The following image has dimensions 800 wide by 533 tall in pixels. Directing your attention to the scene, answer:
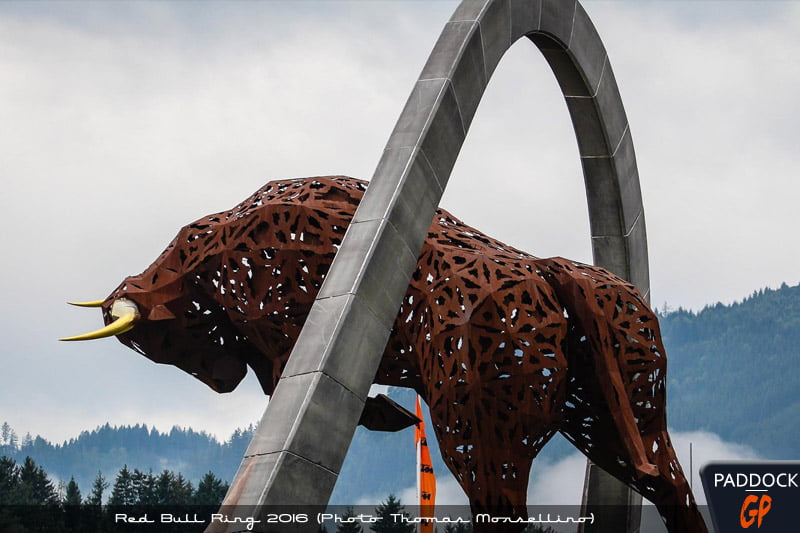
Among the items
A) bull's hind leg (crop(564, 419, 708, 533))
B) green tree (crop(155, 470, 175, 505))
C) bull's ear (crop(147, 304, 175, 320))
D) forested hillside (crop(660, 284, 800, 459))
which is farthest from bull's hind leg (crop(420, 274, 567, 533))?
forested hillside (crop(660, 284, 800, 459))

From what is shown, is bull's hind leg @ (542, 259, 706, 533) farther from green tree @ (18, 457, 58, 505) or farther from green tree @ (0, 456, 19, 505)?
green tree @ (18, 457, 58, 505)

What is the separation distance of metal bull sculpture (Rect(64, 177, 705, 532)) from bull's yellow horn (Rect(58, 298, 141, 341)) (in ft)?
0.06

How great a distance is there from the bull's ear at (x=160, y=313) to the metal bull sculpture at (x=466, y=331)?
0.01 m

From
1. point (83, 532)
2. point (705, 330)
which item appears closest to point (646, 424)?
point (83, 532)

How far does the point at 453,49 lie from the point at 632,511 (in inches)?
323

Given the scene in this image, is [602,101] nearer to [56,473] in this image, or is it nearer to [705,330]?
[56,473]

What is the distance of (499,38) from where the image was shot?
46.6ft

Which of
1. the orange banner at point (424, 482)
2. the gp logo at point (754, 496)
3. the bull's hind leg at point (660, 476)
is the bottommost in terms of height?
the gp logo at point (754, 496)

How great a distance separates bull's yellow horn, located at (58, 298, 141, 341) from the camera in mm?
14867

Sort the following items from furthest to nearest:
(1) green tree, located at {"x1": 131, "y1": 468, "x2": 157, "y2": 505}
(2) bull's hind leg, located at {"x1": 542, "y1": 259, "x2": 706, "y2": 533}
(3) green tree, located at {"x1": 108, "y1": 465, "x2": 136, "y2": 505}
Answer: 1. (3) green tree, located at {"x1": 108, "y1": 465, "x2": 136, "y2": 505}
2. (1) green tree, located at {"x1": 131, "y1": 468, "x2": 157, "y2": 505}
3. (2) bull's hind leg, located at {"x1": 542, "y1": 259, "x2": 706, "y2": 533}

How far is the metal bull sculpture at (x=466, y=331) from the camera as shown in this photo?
42.7 feet

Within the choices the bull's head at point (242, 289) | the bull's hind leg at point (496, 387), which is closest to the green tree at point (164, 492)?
the bull's head at point (242, 289)

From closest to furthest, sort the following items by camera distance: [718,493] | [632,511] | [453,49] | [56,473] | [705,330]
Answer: [718,493] → [453,49] → [632,511] → [56,473] → [705,330]

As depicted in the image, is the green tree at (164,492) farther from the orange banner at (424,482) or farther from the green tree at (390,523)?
the orange banner at (424,482)
